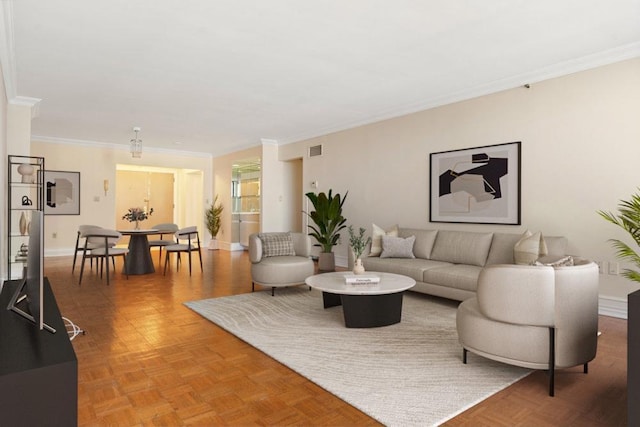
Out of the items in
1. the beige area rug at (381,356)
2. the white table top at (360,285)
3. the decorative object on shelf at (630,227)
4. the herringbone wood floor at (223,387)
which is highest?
the decorative object on shelf at (630,227)

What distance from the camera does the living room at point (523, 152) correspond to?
3814 millimetres

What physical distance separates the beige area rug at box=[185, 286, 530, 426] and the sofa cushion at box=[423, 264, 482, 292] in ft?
0.90

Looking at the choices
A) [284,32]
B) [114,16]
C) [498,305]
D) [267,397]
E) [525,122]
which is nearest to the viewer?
[267,397]

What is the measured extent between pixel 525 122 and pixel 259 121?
13.5 feet

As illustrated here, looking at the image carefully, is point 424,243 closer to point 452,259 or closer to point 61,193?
point 452,259

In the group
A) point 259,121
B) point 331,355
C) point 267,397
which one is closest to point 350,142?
point 259,121

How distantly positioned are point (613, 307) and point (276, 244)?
3.69 m

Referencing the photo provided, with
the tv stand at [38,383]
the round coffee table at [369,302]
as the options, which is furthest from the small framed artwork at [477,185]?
the tv stand at [38,383]

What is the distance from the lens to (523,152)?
4.50m

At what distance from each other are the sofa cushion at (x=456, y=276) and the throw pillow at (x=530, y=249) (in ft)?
1.35

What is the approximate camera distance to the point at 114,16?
3.04m

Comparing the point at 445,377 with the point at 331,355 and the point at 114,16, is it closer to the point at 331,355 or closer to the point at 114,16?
the point at 331,355

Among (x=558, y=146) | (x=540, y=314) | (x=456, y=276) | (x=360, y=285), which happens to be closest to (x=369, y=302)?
(x=360, y=285)

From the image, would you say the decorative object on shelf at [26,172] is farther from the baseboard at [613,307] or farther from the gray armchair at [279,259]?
the baseboard at [613,307]
